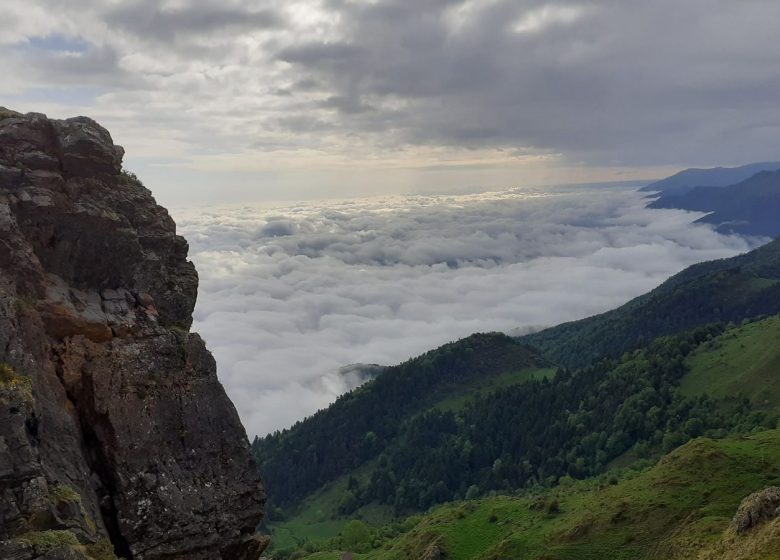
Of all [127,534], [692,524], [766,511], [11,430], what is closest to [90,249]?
[11,430]

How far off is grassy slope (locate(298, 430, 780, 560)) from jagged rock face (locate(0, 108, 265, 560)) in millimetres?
49236

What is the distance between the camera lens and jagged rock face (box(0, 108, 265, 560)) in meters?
22.1

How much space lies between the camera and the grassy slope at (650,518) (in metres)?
71.3

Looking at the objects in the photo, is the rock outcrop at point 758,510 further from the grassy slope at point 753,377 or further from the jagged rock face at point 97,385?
the grassy slope at point 753,377

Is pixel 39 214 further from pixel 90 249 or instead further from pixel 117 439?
pixel 117 439

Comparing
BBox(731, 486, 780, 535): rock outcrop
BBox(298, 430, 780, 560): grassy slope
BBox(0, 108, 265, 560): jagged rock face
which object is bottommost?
BBox(298, 430, 780, 560): grassy slope

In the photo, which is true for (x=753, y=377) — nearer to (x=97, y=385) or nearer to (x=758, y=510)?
(x=758, y=510)

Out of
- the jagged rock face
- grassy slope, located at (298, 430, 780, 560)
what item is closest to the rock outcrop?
grassy slope, located at (298, 430, 780, 560)

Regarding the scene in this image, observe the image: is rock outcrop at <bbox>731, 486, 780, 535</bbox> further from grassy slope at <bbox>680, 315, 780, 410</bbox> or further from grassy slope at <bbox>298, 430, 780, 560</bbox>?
grassy slope at <bbox>680, 315, 780, 410</bbox>

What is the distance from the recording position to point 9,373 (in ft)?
73.6

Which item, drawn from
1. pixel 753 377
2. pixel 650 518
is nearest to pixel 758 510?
pixel 650 518

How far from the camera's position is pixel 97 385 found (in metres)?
26.5

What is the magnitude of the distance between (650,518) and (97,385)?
254ft

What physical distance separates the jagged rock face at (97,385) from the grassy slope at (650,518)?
4924cm
